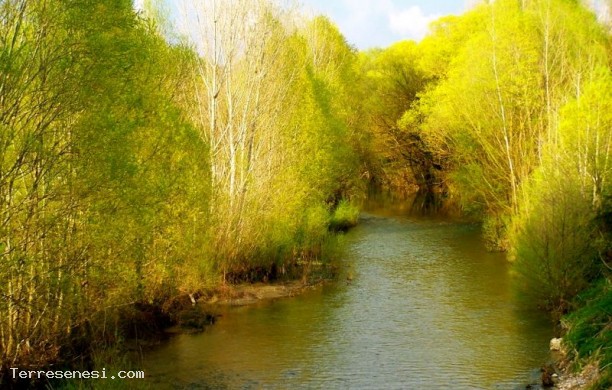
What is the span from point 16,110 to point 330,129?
2120 centimetres

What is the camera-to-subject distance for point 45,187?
13.1m

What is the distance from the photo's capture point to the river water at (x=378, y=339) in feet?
48.1

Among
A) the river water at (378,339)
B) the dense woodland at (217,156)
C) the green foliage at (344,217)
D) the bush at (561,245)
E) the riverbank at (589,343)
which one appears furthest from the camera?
the green foliage at (344,217)

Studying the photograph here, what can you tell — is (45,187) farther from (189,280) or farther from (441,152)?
(441,152)

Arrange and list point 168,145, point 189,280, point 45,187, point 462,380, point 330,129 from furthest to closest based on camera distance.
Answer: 1. point 330,129
2. point 189,280
3. point 168,145
4. point 462,380
5. point 45,187

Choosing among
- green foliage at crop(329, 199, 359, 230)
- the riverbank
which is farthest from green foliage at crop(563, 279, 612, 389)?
green foliage at crop(329, 199, 359, 230)

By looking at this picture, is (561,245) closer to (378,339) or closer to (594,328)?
(594,328)

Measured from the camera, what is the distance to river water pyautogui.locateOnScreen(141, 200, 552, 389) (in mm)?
14648

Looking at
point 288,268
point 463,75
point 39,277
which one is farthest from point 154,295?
point 463,75

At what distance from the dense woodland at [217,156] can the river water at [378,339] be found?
5.33ft

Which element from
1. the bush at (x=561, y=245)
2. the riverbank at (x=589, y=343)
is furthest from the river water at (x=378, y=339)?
the bush at (x=561, y=245)

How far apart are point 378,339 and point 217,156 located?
32.5ft

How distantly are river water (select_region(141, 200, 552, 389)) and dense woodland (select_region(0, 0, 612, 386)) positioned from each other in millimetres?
1624

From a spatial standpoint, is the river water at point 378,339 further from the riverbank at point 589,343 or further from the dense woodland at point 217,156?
the dense woodland at point 217,156
